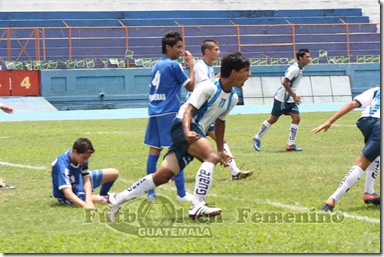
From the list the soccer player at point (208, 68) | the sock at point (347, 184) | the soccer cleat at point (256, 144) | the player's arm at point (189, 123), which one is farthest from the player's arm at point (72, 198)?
the soccer cleat at point (256, 144)

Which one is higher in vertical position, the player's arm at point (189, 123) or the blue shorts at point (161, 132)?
the player's arm at point (189, 123)

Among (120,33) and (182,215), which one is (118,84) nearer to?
(120,33)

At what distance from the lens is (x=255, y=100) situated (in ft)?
119

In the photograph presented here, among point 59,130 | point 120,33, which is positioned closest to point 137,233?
point 59,130

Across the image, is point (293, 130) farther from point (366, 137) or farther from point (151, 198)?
point (366, 137)

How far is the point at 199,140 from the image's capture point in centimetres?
893

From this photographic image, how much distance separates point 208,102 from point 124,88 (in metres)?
26.9

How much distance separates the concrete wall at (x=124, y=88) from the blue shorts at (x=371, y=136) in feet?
85.4

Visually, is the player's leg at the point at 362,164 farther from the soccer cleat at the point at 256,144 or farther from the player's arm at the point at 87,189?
the soccer cleat at the point at 256,144

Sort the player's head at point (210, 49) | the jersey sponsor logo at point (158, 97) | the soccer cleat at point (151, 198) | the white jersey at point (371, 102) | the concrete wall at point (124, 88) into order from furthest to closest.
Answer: the concrete wall at point (124, 88) < the player's head at point (210, 49) < the jersey sponsor logo at point (158, 97) < the soccer cleat at point (151, 198) < the white jersey at point (371, 102)

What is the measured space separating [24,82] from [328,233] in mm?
27596

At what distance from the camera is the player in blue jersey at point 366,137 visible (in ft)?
31.0

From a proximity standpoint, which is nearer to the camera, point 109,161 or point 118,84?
point 109,161

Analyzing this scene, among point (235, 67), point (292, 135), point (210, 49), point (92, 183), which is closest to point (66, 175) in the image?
point (92, 183)
